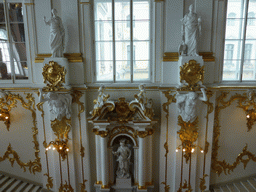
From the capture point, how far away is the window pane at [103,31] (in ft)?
20.9

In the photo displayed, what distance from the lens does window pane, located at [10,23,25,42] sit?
21.6ft

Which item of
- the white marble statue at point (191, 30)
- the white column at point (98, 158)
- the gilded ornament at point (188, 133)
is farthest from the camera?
the white column at point (98, 158)

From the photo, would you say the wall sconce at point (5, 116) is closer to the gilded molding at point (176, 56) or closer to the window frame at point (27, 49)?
the window frame at point (27, 49)

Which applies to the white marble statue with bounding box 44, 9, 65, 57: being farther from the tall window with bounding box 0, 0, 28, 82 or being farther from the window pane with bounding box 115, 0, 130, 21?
the window pane with bounding box 115, 0, 130, 21

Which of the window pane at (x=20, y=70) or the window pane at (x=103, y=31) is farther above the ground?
the window pane at (x=103, y=31)

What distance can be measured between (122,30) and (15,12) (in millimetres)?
3670

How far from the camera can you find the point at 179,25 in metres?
5.88

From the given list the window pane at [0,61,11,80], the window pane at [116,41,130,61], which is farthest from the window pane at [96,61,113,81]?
the window pane at [0,61,11,80]

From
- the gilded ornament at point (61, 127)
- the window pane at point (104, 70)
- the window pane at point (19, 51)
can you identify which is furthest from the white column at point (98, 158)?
the window pane at point (19, 51)

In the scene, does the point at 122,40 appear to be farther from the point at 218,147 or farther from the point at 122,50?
the point at 218,147

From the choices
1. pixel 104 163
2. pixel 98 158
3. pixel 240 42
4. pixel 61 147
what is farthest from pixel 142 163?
pixel 240 42

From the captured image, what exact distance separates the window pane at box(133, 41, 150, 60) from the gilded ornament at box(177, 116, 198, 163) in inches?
91.4

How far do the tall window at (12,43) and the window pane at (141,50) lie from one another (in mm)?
3868

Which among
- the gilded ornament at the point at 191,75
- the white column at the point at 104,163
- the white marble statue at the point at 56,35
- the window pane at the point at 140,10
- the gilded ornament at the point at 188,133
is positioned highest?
the window pane at the point at 140,10
